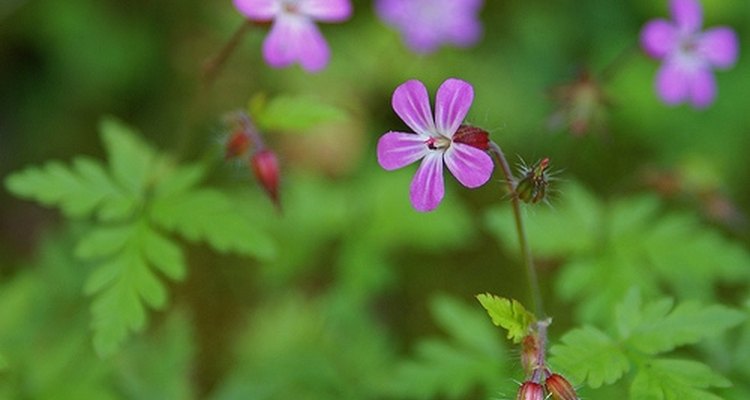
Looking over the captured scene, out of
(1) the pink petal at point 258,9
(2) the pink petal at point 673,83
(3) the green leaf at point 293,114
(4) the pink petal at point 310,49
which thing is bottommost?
(3) the green leaf at point 293,114

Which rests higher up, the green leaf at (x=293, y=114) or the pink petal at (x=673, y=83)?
the pink petal at (x=673, y=83)

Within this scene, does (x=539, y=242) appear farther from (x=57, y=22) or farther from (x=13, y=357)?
(x=57, y=22)

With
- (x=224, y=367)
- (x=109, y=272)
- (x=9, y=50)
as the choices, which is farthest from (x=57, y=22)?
(x=109, y=272)

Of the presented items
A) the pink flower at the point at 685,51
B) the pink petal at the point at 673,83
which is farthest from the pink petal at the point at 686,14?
the pink petal at the point at 673,83

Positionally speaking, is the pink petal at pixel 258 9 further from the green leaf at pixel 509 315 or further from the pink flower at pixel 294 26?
the green leaf at pixel 509 315

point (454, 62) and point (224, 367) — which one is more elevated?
point (454, 62)
